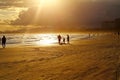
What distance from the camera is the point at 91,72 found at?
12.4 metres

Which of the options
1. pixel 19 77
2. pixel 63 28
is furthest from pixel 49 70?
pixel 63 28

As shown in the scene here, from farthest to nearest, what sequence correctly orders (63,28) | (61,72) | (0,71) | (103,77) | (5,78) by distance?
(63,28) < (0,71) < (61,72) < (5,78) < (103,77)

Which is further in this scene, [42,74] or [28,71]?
[28,71]

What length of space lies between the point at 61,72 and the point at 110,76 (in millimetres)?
2592

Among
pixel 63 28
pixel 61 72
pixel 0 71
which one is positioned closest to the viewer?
pixel 61 72

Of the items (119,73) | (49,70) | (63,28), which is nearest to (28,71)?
(49,70)

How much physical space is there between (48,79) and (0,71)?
3.77m

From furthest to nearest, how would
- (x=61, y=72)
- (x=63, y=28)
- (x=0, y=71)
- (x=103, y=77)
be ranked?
(x=63, y=28) < (x=0, y=71) < (x=61, y=72) < (x=103, y=77)

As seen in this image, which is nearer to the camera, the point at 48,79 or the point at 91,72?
the point at 48,79

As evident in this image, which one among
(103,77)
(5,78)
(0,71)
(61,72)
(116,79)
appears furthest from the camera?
(0,71)

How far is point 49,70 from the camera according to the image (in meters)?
13.6

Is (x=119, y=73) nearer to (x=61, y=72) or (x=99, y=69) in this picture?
(x=99, y=69)

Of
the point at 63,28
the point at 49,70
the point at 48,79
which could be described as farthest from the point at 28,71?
the point at 63,28

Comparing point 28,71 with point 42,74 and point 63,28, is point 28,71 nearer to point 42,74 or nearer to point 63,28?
point 42,74
